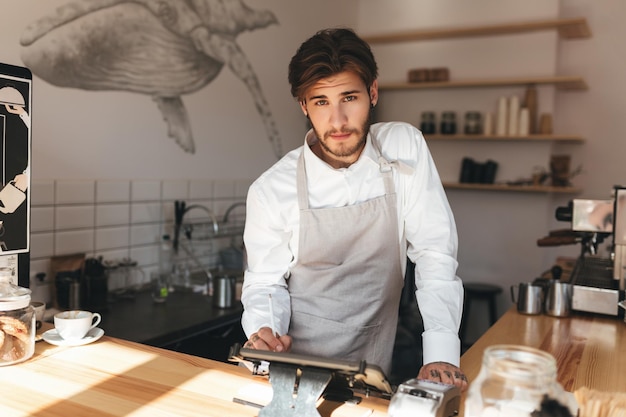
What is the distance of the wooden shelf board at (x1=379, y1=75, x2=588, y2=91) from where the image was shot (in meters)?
4.20

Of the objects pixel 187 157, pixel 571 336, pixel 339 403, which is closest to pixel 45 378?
pixel 339 403

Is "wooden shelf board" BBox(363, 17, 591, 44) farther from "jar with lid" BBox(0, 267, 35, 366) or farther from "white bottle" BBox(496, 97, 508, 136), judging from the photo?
"jar with lid" BBox(0, 267, 35, 366)

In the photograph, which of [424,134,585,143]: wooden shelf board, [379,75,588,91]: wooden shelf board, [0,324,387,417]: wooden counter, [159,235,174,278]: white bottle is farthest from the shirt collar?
[379,75,588,91]: wooden shelf board

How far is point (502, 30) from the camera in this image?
4.44m

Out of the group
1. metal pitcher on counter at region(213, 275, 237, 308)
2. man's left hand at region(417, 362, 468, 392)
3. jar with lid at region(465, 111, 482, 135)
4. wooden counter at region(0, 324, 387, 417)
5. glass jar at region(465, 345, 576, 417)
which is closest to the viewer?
glass jar at region(465, 345, 576, 417)

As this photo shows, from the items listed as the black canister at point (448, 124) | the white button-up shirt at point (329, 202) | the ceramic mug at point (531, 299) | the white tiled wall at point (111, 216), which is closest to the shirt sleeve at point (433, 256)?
the white button-up shirt at point (329, 202)

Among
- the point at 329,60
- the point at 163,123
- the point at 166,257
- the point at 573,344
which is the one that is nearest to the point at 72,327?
the point at 329,60

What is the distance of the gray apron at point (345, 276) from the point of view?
1873 mm

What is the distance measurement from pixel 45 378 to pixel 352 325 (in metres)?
0.94

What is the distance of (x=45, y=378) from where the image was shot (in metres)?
1.34

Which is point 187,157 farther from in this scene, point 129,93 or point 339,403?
point 339,403

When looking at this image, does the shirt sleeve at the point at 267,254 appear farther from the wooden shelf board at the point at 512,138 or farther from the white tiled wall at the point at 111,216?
the wooden shelf board at the point at 512,138

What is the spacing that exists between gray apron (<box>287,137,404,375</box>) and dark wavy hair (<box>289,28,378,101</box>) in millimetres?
282

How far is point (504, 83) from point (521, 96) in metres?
0.20
